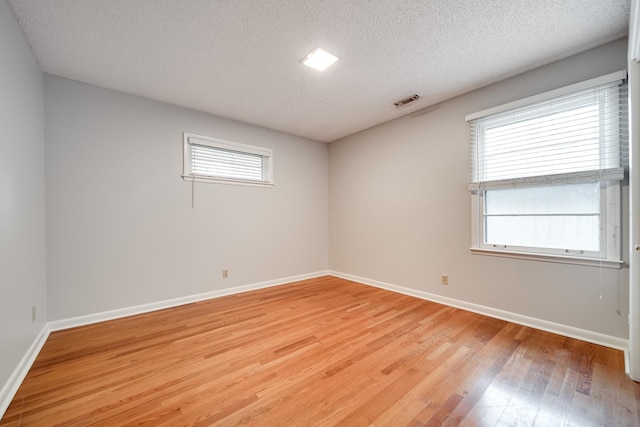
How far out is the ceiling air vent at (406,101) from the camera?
312 centimetres

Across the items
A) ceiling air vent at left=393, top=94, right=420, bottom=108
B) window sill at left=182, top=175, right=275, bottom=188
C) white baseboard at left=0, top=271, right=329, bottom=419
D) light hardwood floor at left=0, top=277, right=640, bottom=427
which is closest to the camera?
light hardwood floor at left=0, top=277, right=640, bottom=427

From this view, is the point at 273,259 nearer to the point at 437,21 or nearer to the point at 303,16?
the point at 303,16

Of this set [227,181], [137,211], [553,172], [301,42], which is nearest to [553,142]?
[553,172]

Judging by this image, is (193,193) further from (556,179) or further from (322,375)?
(556,179)

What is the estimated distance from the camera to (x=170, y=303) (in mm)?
3164

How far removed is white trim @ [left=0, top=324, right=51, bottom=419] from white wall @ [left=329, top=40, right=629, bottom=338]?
3.77 meters

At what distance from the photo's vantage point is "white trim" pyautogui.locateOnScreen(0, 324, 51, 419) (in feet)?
4.90

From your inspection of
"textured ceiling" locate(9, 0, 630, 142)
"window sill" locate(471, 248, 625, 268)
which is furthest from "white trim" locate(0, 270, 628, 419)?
"textured ceiling" locate(9, 0, 630, 142)

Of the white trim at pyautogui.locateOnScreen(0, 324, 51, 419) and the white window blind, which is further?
the white window blind

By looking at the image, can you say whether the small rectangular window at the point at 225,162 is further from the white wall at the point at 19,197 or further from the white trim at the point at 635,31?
the white trim at the point at 635,31

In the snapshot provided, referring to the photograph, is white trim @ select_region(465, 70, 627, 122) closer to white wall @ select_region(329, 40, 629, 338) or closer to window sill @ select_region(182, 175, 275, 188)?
white wall @ select_region(329, 40, 629, 338)

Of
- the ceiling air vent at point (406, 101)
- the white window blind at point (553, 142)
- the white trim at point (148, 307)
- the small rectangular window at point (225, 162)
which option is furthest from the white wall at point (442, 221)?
the white trim at point (148, 307)

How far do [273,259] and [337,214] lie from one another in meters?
1.47

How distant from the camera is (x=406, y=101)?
3.22 metres
